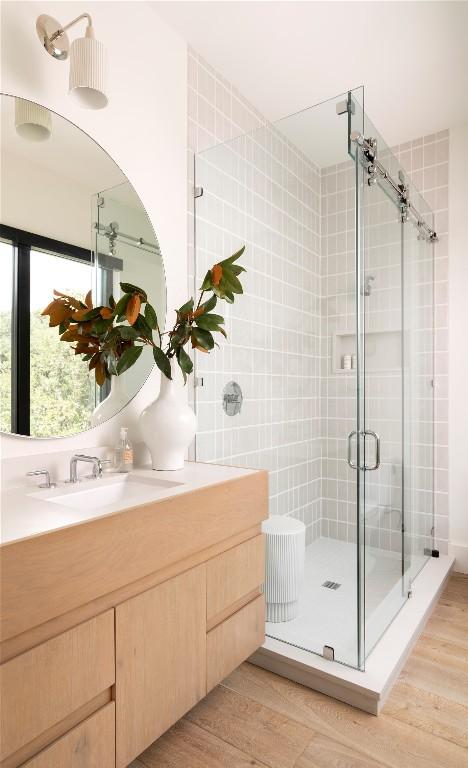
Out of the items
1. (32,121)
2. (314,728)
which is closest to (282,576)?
(314,728)

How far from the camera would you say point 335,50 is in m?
2.20

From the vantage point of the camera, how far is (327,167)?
6.53 feet

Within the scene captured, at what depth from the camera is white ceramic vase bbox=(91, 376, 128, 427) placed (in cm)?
170

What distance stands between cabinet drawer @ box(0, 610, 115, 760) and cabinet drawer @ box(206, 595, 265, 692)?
0.44 meters

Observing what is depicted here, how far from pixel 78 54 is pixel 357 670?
228 centimetres

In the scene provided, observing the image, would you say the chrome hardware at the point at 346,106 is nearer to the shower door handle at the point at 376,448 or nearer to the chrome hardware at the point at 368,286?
the chrome hardware at the point at 368,286

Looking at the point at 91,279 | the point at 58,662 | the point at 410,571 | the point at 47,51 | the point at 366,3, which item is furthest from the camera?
the point at 410,571

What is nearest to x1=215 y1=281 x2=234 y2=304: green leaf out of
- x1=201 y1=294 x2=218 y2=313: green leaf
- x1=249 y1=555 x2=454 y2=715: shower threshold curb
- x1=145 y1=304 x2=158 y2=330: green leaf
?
x1=201 y1=294 x2=218 y2=313: green leaf

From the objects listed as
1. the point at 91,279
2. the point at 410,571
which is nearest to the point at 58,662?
the point at 91,279

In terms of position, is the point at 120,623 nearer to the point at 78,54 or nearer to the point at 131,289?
the point at 131,289

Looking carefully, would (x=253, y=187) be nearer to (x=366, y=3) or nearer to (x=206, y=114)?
(x=206, y=114)

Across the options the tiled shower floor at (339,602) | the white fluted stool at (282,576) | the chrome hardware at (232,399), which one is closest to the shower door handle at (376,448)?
the tiled shower floor at (339,602)

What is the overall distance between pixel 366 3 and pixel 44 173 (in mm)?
1521

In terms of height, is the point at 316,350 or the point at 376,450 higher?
the point at 316,350
